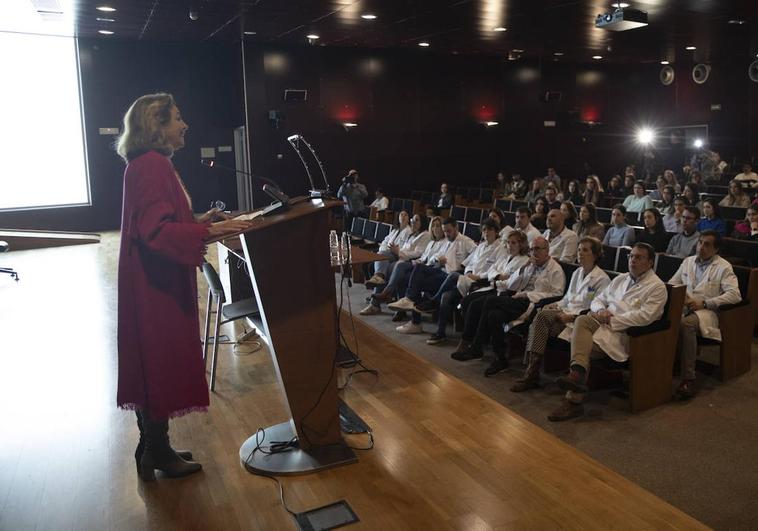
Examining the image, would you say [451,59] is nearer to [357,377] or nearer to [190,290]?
[357,377]

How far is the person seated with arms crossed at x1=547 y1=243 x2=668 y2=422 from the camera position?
4.19 meters

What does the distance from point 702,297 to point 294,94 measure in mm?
9829

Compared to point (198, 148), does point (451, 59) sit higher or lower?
higher

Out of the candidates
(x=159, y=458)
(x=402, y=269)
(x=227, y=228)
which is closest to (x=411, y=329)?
(x=402, y=269)

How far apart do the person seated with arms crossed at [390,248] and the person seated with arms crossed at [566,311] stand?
8.11 ft

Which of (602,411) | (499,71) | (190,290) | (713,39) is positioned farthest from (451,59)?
(190,290)

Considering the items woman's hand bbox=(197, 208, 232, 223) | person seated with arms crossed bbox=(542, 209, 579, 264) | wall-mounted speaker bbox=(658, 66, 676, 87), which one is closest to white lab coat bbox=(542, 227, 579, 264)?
person seated with arms crossed bbox=(542, 209, 579, 264)

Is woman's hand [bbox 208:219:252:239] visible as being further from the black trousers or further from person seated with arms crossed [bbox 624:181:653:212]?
person seated with arms crossed [bbox 624:181:653:212]

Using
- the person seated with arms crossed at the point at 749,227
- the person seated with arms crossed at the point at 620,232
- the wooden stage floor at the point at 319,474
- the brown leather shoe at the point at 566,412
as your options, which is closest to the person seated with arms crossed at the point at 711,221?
the person seated with arms crossed at the point at 749,227

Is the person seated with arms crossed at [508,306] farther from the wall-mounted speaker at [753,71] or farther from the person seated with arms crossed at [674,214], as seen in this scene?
the wall-mounted speaker at [753,71]

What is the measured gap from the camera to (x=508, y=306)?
5141 millimetres

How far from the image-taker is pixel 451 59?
15078 mm

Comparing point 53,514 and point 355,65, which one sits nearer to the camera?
point 53,514

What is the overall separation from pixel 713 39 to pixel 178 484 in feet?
44.2
